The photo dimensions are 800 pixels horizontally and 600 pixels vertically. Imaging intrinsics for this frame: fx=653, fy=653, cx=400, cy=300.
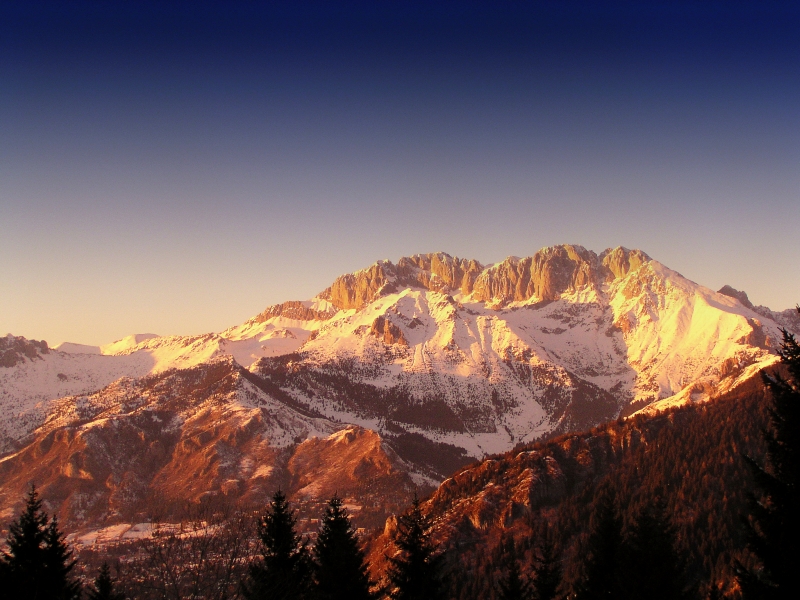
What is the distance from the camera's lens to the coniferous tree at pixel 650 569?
127 ft

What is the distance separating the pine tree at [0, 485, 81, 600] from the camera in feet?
128

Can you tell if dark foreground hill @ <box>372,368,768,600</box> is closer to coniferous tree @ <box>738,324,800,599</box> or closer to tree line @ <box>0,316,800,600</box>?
tree line @ <box>0,316,800,600</box>

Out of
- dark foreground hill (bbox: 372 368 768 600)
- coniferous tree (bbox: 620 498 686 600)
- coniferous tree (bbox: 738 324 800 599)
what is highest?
coniferous tree (bbox: 738 324 800 599)

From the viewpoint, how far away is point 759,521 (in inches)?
950

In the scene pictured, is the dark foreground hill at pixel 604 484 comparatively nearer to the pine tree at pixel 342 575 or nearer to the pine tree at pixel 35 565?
the pine tree at pixel 342 575

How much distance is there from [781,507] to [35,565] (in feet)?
135

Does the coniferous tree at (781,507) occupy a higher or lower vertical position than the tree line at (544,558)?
higher

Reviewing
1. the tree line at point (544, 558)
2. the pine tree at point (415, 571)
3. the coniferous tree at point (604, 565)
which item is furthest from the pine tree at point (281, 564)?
the coniferous tree at point (604, 565)

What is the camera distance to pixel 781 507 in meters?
23.8

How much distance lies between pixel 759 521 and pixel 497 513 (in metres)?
126

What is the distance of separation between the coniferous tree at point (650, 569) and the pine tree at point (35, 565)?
115 feet

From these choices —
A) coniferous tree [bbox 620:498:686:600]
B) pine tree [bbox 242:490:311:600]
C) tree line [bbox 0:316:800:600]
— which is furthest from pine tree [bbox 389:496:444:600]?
Answer: coniferous tree [bbox 620:498:686:600]

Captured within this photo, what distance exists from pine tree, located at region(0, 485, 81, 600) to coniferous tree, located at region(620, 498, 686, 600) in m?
35.1

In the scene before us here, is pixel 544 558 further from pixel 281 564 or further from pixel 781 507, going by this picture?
pixel 781 507
